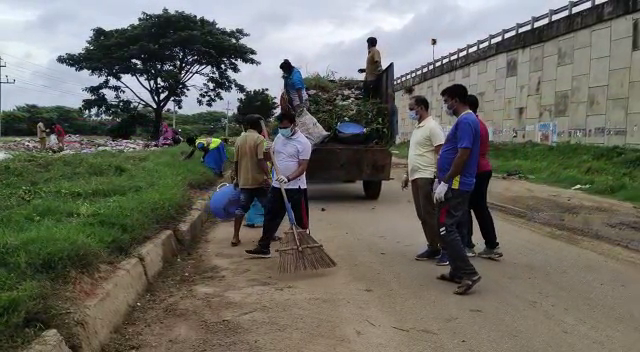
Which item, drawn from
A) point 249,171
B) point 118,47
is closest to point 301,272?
point 249,171

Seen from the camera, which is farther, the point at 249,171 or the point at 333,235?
the point at 333,235

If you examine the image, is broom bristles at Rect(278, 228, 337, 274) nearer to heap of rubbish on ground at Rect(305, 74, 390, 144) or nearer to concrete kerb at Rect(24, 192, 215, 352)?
concrete kerb at Rect(24, 192, 215, 352)

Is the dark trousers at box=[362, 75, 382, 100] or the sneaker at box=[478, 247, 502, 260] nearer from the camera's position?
the sneaker at box=[478, 247, 502, 260]

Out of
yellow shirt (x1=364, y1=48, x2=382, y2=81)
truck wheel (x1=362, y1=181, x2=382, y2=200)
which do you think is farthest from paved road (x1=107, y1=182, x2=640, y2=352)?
yellow shirt (x1=364, y1=48, x2=382, y2=81)

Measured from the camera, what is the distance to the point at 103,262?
14.5 ft

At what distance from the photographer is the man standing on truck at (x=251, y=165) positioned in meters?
6.55

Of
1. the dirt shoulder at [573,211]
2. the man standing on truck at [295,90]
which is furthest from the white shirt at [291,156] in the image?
the dirt shoulder at [573,211]

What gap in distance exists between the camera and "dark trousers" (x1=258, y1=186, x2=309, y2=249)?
6.00 meters

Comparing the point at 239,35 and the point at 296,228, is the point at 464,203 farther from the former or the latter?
the point at 239,35

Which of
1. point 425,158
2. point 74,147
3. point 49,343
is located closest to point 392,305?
point 425,158

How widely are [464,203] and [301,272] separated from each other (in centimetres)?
171

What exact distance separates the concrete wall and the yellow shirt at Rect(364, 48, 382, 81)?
728cm

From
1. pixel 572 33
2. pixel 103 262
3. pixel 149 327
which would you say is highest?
pixel 572 33

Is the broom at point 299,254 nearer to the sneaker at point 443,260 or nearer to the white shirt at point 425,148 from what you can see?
the sneaker at point 443,260
